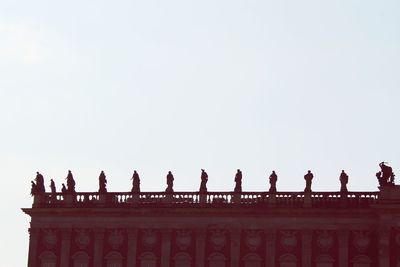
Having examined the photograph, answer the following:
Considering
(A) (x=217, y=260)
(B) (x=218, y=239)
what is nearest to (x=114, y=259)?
(A) (x=217, y=260)

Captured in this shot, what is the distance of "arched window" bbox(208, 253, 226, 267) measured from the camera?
79.6m

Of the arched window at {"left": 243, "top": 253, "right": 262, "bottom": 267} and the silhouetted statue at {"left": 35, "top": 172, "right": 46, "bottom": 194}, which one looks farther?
the silhouetted statue at {"left": 35, "top": 172, "right": 46, "bottom": 194}

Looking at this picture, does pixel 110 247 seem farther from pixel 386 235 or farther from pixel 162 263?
pixel 386 235

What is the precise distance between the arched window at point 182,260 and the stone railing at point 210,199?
343 cm

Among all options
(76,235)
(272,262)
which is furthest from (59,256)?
(272,262)

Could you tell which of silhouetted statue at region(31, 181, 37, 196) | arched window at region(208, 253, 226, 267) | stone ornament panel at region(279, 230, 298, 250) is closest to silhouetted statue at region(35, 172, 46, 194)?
silhouetted statue at region(31, 181, 37, 196)

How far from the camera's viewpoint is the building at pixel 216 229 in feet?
254

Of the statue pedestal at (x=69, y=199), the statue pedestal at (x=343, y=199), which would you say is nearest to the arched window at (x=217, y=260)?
the statue pedestal at (x=343, y=199)

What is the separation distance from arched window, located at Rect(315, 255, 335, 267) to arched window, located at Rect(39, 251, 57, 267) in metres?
18.4

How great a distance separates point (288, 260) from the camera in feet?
257

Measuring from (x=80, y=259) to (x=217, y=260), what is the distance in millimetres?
9705

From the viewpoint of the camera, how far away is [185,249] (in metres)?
80.3

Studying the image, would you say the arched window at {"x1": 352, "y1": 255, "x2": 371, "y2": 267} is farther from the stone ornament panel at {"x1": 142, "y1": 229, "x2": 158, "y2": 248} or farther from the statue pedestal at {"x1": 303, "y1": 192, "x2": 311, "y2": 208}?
the stone ornament panel at {"x1": 142, "y1": 229, "x2": 158, "y2": 248}

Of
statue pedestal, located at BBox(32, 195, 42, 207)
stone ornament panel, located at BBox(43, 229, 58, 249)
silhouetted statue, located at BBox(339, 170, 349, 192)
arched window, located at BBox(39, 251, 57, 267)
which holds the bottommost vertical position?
arched window, located at BBox(39, 251, 57, 267)
